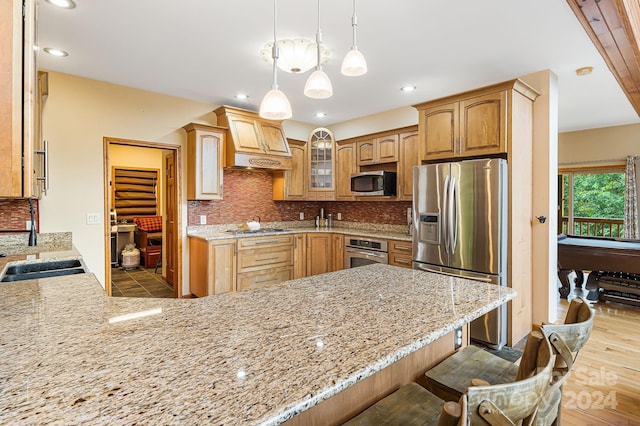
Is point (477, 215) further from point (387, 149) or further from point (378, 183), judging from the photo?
point (387, 149)

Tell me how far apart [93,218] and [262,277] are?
6.77 ft

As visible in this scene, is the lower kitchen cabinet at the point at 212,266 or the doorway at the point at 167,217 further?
the lower kitchen cabinet at the point at 212,266

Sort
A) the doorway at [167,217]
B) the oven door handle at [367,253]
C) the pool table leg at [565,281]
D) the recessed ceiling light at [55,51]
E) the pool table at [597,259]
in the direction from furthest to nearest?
the pool table leg at [565,281] → the oven door handle at [367,253] → the pool table at [597,259] → the doorway at [167,217] → the recessed ceiling light at [55,51]

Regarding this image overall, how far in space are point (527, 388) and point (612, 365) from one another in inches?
116

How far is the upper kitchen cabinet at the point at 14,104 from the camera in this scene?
683 millimetres

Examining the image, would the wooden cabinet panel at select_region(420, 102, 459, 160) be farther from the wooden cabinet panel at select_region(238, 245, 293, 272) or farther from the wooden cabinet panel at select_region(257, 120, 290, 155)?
the wooden cabinet panel at select_region(238, 245, 293, 272)

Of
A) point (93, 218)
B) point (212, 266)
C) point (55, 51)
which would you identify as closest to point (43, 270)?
point (93, 218)

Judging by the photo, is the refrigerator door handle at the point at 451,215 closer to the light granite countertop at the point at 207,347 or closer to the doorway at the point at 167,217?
the light granite countertop at the point at 207,347

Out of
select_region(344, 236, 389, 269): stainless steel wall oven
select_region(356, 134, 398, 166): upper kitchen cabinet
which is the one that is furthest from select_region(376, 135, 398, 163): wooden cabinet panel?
select_region(344, 236, 389, 269): stainless steel wall oven

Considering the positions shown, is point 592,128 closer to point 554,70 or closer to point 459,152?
point 554,70

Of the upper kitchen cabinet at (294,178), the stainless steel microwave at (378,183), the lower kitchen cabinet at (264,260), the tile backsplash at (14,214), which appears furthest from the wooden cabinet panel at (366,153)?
the tile backsplash at (14,214)

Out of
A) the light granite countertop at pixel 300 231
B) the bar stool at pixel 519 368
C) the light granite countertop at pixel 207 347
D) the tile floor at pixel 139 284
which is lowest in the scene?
the tile floor at pixel 139 284

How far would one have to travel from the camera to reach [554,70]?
329 cm

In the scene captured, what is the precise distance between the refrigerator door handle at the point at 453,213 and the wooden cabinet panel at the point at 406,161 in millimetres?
1056
